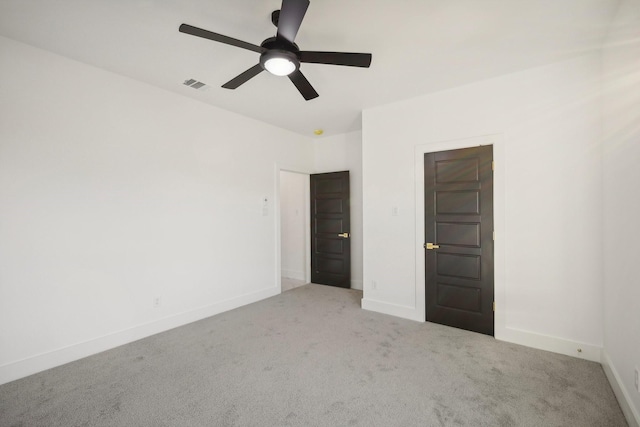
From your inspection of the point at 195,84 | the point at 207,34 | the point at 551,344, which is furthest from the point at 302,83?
the point at 551,344

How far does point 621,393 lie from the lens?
1.93 metres

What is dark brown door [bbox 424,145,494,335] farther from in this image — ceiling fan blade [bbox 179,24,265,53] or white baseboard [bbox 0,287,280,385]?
white baseboard [bbox 0,287,280,385]

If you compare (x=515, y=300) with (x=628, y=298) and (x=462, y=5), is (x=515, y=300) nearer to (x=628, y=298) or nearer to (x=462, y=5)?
(x=628, y=298)

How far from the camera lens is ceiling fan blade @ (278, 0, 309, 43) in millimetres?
1502

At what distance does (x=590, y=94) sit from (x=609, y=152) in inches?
25.9

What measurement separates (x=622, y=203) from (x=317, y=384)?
2.64 meters

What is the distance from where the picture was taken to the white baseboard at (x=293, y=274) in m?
5.71

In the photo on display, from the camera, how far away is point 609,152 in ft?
7.50

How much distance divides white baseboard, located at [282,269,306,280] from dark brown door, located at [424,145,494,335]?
2.84 m

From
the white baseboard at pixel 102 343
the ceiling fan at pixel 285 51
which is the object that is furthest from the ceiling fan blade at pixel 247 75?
the white baseboard at pixel 102 343

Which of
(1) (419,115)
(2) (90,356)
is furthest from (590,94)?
(2) (90,356)

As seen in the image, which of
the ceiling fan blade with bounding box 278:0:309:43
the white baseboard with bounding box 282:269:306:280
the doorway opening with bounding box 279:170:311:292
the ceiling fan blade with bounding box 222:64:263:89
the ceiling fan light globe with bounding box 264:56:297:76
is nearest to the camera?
the ceiling fan blade with bounding box 278:0:309:43

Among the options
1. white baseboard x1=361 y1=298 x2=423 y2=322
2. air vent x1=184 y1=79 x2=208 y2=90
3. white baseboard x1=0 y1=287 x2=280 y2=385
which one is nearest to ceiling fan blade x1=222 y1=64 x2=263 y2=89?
air vent x1=184 y1=79 x2=208 y2=90

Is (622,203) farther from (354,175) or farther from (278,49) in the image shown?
(354,175)
